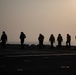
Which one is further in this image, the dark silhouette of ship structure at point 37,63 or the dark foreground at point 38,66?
the dark silhouette of ship structure at point 37,63

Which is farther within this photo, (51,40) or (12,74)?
(51,40)

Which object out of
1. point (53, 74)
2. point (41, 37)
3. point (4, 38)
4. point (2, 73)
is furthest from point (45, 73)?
point (41, 37)

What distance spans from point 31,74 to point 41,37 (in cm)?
2871

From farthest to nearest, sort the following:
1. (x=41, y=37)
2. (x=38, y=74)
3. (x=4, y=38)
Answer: (x=41, y=37) → (x=4, y=38) → (x=38, y=74)

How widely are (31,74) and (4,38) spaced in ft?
83.0

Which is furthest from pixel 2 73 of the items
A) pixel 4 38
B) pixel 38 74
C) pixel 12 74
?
pixel 4 38

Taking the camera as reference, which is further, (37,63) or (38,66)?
(37,63)

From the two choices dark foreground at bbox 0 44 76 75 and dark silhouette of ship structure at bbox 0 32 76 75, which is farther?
dark silhouette of ship structure at bbox 0 32 76 75

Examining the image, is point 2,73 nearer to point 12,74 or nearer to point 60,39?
point 12,74

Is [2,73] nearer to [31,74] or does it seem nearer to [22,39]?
[31,74]

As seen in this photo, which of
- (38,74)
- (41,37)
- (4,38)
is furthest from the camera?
(41,37)

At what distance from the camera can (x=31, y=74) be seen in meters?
15.1

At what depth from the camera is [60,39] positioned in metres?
45.1

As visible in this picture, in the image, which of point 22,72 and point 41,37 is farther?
point 41,37
